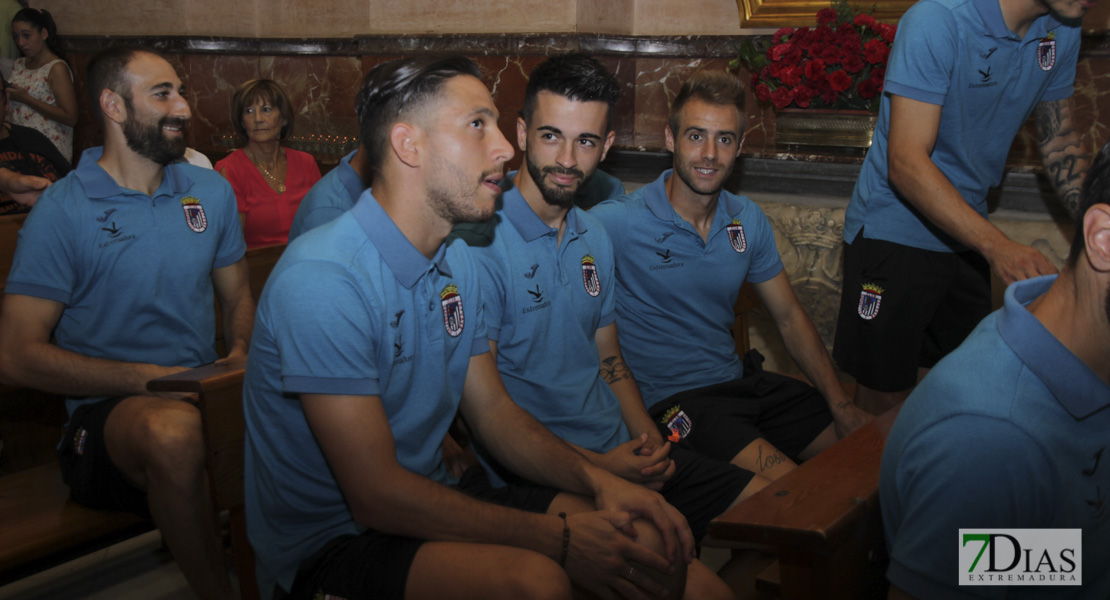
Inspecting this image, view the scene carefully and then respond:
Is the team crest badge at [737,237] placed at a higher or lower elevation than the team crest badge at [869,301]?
higher

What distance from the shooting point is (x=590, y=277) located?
7.42 feet

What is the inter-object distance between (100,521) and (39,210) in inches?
33.2

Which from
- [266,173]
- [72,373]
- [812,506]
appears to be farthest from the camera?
[266,173]

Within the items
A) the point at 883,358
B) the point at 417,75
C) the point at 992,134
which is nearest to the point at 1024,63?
the point at 992,134

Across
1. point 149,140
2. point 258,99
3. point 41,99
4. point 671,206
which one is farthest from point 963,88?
point 41,99

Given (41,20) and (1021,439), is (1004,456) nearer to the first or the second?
(1021,439)

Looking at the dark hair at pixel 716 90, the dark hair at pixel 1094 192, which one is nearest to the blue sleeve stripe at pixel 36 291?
the dark hair at pixel 716 90

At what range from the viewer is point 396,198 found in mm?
1697

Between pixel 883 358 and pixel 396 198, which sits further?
pixel 883 358

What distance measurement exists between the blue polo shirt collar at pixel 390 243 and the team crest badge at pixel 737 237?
1.24 metres

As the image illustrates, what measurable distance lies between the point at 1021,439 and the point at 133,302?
220 cm

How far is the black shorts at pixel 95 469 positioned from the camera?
2.16 m

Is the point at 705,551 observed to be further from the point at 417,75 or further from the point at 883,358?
the point at 417,75

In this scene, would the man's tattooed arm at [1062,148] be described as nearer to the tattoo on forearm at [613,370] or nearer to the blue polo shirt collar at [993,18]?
the blue polo shirt collar at [993,18]
